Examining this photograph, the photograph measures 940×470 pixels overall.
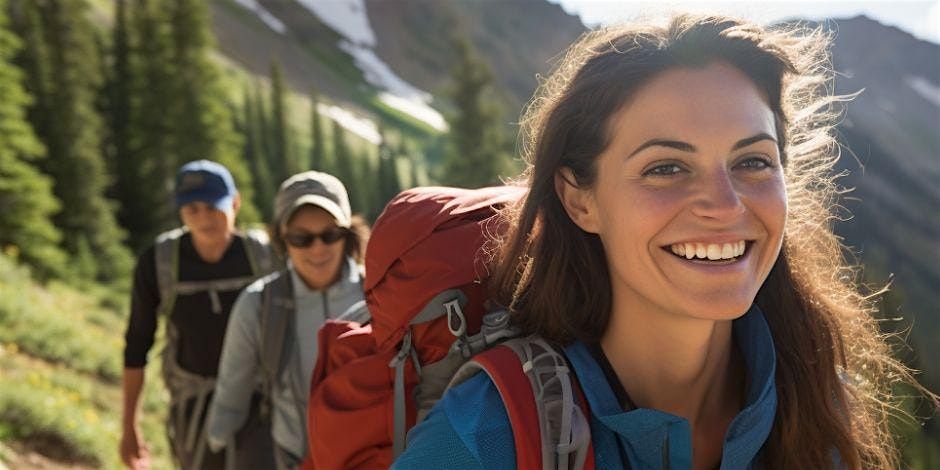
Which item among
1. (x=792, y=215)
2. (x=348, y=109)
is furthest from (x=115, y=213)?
(x=348, y=109)

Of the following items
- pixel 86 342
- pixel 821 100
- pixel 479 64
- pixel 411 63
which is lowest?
pixel 86 342

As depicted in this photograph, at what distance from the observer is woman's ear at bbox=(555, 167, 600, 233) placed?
1.94m

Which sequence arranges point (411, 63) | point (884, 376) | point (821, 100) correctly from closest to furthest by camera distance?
point (821, 100), point (884, 376), point (411, 63)

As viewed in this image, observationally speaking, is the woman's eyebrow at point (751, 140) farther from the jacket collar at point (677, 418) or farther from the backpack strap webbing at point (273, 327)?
the backpack strap webbing at point (273, 327)

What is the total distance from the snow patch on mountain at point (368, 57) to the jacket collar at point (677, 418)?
→ 9848 centimetres

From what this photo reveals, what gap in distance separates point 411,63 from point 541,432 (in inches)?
4782

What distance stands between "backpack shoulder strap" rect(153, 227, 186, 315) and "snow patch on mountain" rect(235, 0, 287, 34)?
104138 millimetres

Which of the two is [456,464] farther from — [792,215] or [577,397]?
[792,215]

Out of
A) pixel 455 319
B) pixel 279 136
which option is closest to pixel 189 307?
pixel 455 319

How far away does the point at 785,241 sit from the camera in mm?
2201

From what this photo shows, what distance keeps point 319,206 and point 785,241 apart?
2351 millimetres

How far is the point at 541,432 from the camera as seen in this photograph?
5.19ft

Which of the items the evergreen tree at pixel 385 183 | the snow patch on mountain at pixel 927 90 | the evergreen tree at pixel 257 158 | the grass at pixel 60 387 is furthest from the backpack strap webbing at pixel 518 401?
the snow patch on mountain at pixel 927 90

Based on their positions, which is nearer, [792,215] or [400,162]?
[792,215]
